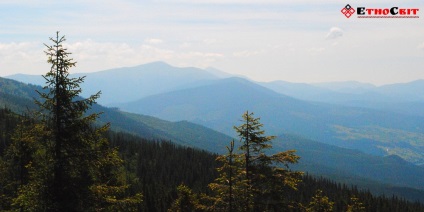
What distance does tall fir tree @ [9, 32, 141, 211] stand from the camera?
18.6m

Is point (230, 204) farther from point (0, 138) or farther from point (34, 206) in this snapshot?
point (0, 138)

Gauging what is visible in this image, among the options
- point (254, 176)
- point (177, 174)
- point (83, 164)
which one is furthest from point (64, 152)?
point (177, 174)

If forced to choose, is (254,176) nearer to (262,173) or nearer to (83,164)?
(262,173)

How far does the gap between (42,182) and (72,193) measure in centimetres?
160

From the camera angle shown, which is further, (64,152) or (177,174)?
(177,174)

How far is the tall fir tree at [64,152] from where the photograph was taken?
1864 cm

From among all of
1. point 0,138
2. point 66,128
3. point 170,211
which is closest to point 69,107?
point 66,128

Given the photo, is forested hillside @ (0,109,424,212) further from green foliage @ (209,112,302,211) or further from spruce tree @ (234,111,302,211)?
spruce tree @ (234,111,302,211)

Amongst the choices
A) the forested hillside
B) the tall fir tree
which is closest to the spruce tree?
the tall fir tree

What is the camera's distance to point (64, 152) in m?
19.3

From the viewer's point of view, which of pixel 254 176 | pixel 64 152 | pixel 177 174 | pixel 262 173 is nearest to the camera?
pixel 64 152

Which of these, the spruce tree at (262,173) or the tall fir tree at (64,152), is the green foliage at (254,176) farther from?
the tall fir tree at (64,152)

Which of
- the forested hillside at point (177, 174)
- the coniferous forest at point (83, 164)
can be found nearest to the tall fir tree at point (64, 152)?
the coniferous forest at point (83, 164)

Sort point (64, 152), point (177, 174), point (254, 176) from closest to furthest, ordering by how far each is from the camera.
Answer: point (64, 152)
point (254, 176)
point (177, 174)
